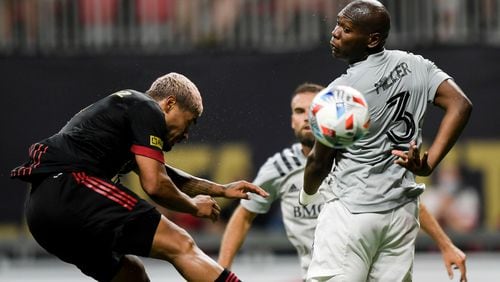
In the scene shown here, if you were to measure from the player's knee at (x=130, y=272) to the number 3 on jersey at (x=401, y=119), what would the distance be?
1.76m

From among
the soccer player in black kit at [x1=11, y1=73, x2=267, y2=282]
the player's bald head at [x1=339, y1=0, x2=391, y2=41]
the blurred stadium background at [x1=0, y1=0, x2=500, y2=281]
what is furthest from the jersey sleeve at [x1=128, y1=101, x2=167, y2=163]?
the blurred stadium background at [x1=0, y1=0, x2=500, y2=281]

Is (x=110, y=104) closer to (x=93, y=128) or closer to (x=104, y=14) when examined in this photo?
(x=93, y=128)

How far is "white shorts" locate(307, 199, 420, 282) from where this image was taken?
5730mm

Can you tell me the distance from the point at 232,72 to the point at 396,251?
Result: 255 inches

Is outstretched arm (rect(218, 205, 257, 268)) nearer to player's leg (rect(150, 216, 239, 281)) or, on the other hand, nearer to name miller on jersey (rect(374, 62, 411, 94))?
player's leg (rect(150, 216, 239, 281))

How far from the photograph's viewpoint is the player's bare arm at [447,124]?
5.48 m

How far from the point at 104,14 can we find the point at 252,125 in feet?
7.29

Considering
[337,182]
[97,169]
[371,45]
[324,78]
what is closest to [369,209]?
[337,182]

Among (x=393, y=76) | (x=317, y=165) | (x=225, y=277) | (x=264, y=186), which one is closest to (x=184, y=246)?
(x=225, y=277)

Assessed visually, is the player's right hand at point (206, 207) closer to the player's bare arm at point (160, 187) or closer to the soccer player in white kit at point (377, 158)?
the player's bare arm at point (160, 187)

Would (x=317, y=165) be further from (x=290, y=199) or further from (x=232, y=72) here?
(x=232, y=72)

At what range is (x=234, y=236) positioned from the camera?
7.36 metres

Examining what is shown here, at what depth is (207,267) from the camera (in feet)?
19.1

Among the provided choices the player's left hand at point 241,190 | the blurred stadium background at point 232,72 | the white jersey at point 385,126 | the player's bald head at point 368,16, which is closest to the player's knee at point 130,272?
the player's left hand at point 241,190
